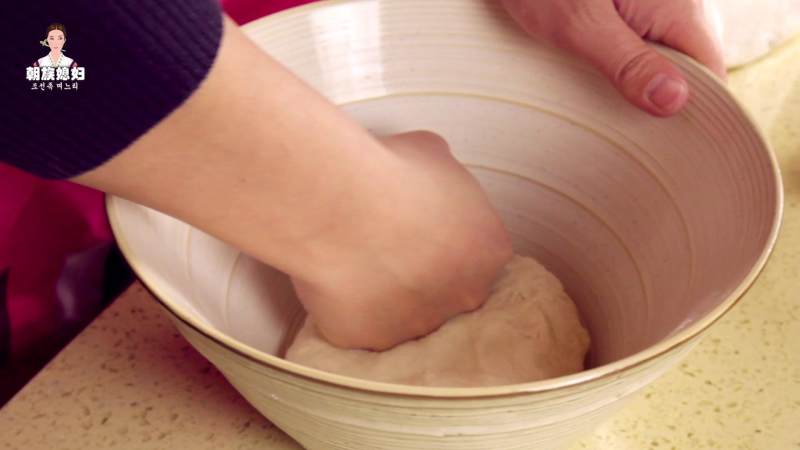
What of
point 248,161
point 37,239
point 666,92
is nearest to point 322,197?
point 248,161

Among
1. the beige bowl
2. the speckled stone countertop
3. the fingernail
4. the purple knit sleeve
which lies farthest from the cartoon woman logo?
the fingernail

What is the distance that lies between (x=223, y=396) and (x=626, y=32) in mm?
461

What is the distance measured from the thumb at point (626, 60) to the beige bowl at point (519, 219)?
0.02 m

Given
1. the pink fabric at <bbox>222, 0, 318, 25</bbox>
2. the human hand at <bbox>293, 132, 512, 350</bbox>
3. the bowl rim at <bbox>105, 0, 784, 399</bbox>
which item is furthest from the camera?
the pink fabric at <bbox>222, 0, 318, 25</bbox>

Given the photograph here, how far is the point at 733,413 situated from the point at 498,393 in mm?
319

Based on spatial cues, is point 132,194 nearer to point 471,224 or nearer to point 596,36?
point 471,224

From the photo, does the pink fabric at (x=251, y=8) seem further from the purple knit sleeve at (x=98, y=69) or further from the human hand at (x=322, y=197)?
the purple knit sleeve at (x=98, y=69)

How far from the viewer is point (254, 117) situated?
430mm

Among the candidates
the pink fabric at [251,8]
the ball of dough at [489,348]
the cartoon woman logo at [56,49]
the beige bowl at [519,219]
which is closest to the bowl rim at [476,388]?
the beige bowl at [519,219]

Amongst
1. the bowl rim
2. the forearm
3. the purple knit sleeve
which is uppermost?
the purple knit sleeve

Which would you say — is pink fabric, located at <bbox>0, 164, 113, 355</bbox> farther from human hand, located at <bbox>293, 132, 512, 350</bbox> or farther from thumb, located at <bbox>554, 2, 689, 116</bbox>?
thumb, located at <bbox>554, 2, 689, 116</bbox>

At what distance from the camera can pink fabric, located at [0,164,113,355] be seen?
72 centimetres

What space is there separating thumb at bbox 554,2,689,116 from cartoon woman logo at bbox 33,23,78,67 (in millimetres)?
417

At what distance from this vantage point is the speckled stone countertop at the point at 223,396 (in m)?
0.57
